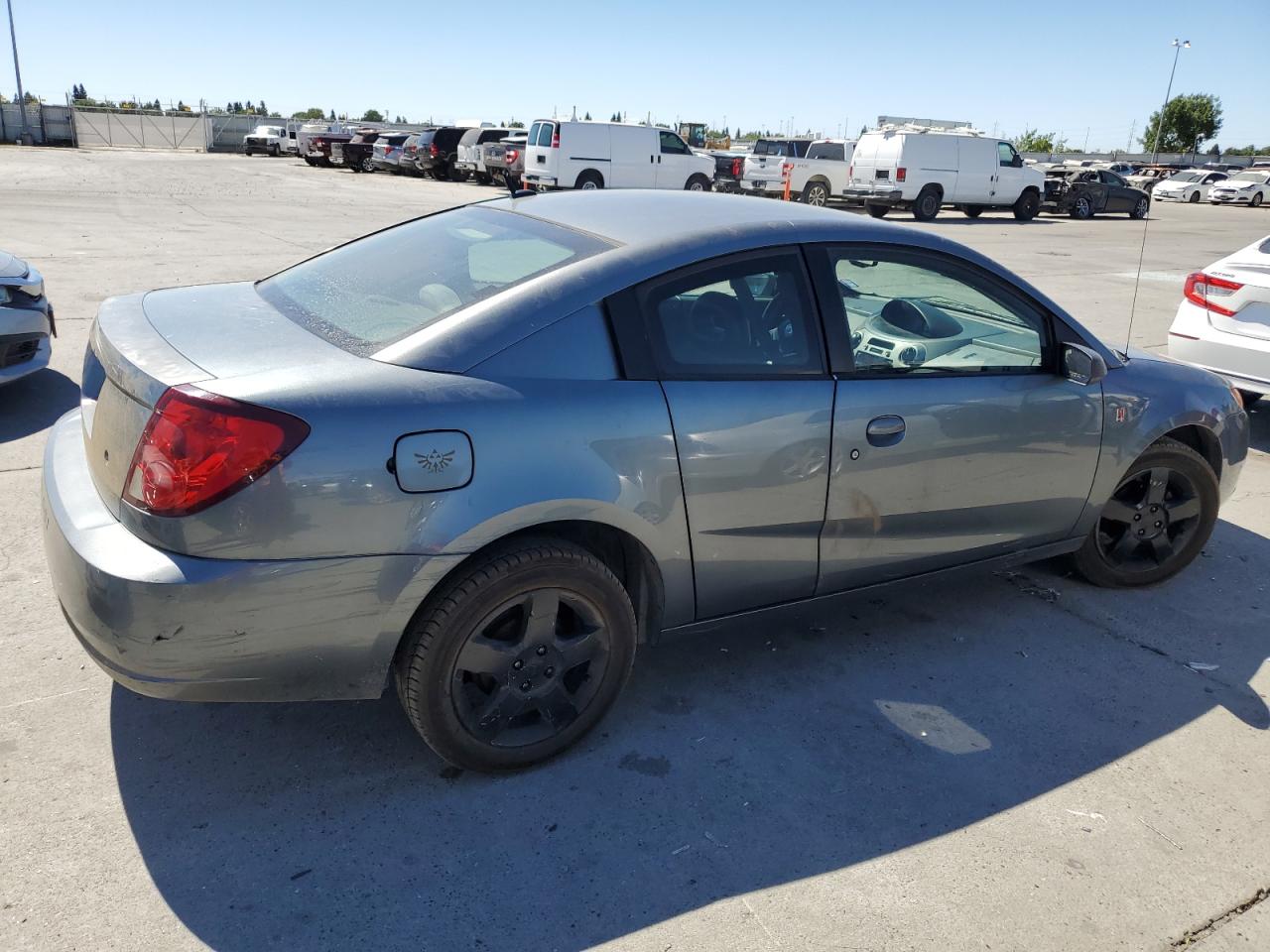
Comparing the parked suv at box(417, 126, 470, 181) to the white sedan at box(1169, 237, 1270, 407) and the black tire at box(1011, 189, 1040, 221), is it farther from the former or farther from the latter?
the white sedan at box(1169, 237, 1270, 407)

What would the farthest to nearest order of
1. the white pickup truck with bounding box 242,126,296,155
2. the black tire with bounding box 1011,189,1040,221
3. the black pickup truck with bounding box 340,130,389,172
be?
the white pickup truck with bounding box 242,126,296,155 → the black pickup truck with bounding box 340,130,389,172 → the black tire with bounding box 1011,189,1040,221

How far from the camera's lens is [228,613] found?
244cm

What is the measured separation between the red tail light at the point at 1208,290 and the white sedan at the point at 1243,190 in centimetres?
4062

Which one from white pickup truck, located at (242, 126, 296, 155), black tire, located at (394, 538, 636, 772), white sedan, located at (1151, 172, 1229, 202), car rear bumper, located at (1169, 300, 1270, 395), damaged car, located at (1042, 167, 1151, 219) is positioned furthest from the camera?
white pickup truck, located at (242, 126, 296, 155)

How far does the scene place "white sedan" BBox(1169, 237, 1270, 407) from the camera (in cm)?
641

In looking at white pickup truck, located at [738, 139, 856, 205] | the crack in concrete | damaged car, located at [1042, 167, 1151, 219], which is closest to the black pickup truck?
white pickup truck, located at [738, 139, 856, 205]

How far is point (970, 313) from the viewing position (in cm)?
380

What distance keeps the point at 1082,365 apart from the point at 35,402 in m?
5.92

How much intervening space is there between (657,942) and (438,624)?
3.19 feet

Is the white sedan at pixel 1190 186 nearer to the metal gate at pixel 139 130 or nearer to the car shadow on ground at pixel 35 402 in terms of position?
the car shadow on ground at pixel 35 402

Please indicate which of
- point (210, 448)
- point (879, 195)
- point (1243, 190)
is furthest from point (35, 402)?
point (1243, 190)

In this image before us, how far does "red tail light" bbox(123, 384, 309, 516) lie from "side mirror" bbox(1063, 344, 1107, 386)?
2.79 m

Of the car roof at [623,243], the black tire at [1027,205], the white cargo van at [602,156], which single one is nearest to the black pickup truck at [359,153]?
the white cargo van at [602,156]

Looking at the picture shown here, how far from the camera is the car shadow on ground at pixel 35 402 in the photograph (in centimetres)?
564
